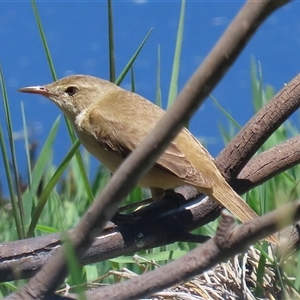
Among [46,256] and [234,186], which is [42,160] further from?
[46,256]

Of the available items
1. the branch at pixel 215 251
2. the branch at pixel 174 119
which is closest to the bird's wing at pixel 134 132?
the branch at pixel 215 251

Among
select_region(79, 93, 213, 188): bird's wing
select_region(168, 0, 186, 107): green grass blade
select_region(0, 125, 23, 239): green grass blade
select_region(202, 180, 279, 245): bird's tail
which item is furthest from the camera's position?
select_region(168, 0, 186, 107): green grass blade

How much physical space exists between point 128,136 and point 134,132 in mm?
29

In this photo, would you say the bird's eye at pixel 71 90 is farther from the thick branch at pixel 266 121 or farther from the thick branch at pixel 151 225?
the thick branch at pixel 266 121

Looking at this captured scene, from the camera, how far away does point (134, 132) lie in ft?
9.22

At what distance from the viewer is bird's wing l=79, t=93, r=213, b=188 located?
2.60 metres

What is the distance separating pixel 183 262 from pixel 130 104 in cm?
191

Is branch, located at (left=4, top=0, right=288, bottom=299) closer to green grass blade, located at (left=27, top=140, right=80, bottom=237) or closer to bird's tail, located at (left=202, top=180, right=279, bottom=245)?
green grass blade, located at (left=27, top=140, right=80, bottom=237)

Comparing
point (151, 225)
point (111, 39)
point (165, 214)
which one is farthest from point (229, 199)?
point (111, 39)

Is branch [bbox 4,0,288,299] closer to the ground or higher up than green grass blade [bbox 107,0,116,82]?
closer to the ground

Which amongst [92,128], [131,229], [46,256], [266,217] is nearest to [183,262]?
[266,217]

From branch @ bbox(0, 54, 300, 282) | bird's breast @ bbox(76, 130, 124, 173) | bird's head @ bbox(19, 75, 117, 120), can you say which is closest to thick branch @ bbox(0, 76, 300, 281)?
branch @ bbox(0, 54, 300, 282)

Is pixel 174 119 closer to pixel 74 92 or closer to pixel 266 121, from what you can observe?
pixel 266 121

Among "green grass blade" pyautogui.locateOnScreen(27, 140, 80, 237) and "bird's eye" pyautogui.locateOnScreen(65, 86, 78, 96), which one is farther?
"bird's eye" pyautogui.locateOnScreen(65, 86, 78, 96)
